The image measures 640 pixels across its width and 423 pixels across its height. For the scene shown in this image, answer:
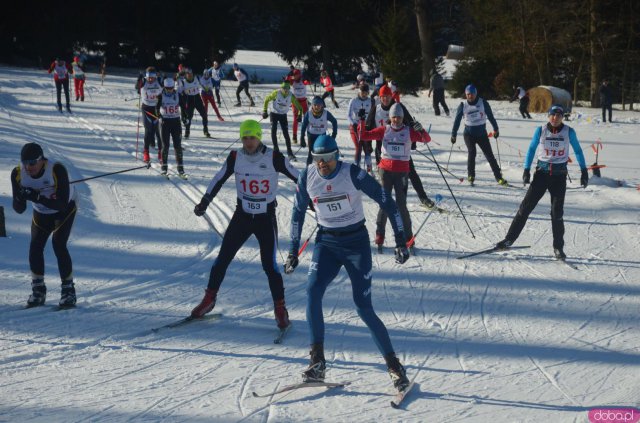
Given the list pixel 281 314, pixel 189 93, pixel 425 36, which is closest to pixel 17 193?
pixel 281 314

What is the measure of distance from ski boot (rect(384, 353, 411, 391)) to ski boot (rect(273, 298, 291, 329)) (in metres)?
1.62

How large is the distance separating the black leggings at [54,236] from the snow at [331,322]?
47 centimetres

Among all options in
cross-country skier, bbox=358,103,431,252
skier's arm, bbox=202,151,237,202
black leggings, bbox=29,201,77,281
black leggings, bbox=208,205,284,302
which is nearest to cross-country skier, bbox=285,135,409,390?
black leggings, bbox=208,205,284,302

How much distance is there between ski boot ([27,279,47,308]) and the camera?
24.6 feet

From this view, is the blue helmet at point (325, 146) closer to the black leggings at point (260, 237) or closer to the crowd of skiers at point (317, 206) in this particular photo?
the crowd of skiers at point (317, 206)

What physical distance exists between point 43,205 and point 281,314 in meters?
2.67

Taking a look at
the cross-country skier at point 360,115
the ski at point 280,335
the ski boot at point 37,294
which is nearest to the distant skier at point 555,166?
the ski at point 280,335

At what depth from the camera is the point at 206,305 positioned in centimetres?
707

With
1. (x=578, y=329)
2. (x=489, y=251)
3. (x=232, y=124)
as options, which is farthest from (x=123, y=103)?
(x=578, y=329)

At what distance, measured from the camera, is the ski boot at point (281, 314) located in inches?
271

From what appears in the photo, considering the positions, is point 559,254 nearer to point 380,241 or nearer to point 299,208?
point 380,241

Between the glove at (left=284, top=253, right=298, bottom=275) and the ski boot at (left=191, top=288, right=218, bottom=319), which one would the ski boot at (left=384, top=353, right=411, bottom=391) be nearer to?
the glove at (left=284, top=253, right=298, bottom=275)

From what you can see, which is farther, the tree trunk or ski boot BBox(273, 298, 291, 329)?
the tree trunk

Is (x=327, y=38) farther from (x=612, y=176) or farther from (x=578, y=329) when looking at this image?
(x=578, y=329)
